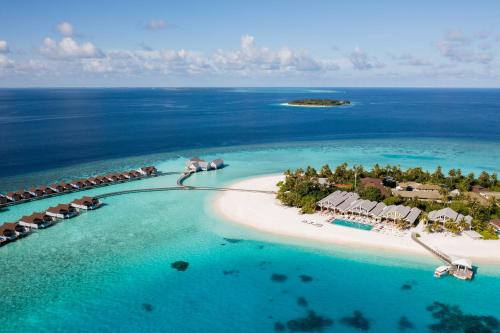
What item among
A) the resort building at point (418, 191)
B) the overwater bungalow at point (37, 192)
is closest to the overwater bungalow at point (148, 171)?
the overwater bungalow at point (37, 192)

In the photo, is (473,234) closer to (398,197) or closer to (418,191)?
(398,197)

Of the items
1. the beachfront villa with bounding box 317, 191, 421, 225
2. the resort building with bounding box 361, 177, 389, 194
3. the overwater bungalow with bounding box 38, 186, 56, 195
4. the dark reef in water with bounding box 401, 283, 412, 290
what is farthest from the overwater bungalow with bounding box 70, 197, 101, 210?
the dark reef in water with bounding box 401, 283, 412, 290

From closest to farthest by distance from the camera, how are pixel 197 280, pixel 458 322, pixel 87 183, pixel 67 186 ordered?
pixel 458 322 → pixel 197 280 → pixel 67 186 → pixel 87 183

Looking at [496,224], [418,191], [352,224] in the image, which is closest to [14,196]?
[352,224]

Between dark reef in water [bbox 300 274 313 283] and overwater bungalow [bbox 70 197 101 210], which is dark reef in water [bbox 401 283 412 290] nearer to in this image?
dark reef in water [bbox 300 274 313 283]

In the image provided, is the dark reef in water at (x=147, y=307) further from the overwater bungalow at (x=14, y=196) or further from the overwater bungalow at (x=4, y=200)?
the overwater bungalow at (x=14, y=196)

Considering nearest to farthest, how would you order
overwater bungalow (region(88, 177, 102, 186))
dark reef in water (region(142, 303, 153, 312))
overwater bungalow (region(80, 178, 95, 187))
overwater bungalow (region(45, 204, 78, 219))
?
dark reef in water (region(142, 303, 153, 312)) < overwater bungalow (region(45, 204, 78, 219)) < overwater bungalow (region(80, 178, 95, 187)) < overwater bungalow (region(88, 177, 102, 186))

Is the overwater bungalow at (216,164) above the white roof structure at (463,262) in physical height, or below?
above
